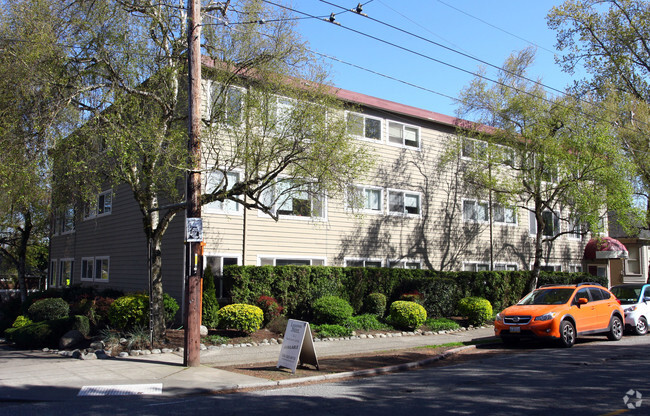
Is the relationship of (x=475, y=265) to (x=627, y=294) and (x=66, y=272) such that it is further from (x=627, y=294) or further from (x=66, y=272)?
(x=66, y=272)

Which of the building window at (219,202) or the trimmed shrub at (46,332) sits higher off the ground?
the building window at (219,202)

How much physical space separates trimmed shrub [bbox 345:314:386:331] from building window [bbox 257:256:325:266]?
2787 millimetres

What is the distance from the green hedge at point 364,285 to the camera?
53.4 ft

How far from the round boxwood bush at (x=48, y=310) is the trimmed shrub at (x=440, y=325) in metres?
11.6

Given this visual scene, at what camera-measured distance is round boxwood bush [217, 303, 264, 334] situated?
14.5 meters

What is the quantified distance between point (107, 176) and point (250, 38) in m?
5.06

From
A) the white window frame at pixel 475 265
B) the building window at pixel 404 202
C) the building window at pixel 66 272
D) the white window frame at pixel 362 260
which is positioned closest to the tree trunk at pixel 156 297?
the white window frame at pixel 362 260

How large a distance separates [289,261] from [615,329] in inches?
409

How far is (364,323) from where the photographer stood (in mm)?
17219

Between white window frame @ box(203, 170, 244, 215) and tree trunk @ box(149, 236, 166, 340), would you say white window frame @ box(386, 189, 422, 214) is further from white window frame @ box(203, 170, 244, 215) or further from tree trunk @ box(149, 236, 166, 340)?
tree trunk @ box(149, 236, 166, 340)

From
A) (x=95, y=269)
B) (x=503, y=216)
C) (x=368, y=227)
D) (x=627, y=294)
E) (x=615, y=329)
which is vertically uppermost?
(x=503, y=216)

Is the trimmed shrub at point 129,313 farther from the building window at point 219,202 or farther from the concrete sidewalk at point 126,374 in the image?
the building window at point 219,202

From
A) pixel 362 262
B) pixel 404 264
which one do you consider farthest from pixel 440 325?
pixel 404 264

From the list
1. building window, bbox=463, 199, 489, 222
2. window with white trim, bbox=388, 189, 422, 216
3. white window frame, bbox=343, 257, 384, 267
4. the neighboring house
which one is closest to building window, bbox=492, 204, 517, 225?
the neighboring house
